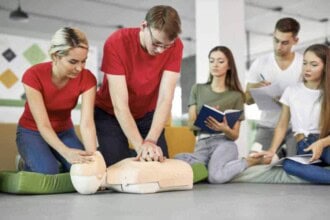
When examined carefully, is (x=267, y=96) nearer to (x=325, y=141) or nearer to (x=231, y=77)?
(x=231, y=77)

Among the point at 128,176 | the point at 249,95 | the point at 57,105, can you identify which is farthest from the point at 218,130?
the point at 57,105

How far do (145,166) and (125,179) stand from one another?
0.10m

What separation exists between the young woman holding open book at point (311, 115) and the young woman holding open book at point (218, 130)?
18 centimetres

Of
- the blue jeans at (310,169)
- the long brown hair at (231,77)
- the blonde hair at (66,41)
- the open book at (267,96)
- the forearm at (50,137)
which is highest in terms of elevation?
the blonde hair at (66,41)

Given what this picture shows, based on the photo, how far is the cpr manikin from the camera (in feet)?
5.40

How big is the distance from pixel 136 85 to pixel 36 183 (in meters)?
0.57

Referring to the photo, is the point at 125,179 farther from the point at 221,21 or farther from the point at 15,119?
the point at 221,21

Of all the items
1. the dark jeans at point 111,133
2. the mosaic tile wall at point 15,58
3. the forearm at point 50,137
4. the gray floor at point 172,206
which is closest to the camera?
the gray floor at point 172,206

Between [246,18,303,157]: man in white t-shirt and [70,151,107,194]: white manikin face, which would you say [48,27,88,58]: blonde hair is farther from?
[246,18,303,157]: man in white t-shirt

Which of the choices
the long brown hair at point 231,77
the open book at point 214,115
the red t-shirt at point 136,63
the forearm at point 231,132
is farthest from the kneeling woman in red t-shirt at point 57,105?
the long brown hair at point 231,77

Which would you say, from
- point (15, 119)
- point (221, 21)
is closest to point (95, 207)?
point (15, 119)

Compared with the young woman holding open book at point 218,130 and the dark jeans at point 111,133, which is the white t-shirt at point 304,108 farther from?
the dark jeans at point 111,133

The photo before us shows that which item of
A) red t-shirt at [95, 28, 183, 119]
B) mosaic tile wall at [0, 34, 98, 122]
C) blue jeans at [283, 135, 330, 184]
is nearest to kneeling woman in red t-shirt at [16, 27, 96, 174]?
red t-shirt at [95, 28, 183, 119]

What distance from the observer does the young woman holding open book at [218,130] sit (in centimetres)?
222
